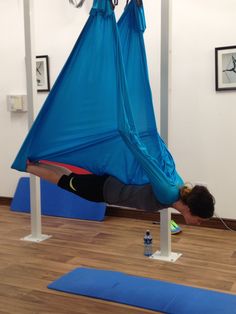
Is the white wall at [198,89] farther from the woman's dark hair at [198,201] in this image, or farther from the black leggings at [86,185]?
the woman's dark hair at [198,201]

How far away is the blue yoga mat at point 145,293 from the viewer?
2.32m

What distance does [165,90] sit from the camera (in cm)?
296

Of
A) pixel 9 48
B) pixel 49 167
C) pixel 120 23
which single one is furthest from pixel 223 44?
pixel 9 48

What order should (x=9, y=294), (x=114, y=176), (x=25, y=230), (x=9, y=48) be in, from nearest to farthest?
(x=114, y=176) < (x=9, y=294) < (x=25, y=230) < (x=9, y=48)

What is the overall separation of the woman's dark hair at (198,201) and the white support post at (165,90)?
978 mm

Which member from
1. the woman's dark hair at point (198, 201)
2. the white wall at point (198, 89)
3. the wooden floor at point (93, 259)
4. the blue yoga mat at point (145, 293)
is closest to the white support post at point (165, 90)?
the wooden floor at point (93, 259)

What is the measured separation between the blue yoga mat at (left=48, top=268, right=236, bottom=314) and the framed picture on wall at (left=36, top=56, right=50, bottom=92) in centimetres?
222

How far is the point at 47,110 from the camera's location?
2.37 metres

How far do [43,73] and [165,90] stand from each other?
1.83 m

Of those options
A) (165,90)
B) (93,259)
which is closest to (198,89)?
(165,90)

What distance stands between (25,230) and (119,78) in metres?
2.22

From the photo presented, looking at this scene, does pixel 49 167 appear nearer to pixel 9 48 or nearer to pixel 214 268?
pixel 214 268

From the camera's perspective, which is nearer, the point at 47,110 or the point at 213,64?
the point at 47,110

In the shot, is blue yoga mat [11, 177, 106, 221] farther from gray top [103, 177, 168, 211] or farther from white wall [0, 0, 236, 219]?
gray top [103, 177, 168, 211]
